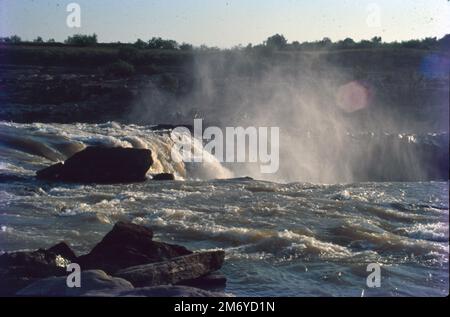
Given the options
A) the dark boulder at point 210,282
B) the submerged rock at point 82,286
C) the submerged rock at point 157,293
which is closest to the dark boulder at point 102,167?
the dark boulder at point 210,282

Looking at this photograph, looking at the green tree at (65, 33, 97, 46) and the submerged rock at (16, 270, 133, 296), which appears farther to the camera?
the green tree at (65, 33, 97, 46)

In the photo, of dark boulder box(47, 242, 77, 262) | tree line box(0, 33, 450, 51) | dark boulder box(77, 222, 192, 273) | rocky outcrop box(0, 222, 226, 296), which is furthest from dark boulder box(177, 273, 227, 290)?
tree line box(0, 33, 450, 51)

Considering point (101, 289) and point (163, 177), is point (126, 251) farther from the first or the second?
point (163, 177)

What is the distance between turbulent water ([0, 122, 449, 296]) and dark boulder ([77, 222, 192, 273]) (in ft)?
3.60

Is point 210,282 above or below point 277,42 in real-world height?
below

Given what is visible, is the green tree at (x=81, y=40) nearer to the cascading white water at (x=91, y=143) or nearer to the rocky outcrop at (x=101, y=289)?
the cascading white water at (x=91, y=143)

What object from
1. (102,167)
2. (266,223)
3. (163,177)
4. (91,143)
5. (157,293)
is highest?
(91,143)

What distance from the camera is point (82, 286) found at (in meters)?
7.88

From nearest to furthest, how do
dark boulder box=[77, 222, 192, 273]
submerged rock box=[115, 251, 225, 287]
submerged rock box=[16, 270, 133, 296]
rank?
1. submerged rock box=[16, 270, 133, 296]
2. submerged rock box=[115, 251, 225, 287]
3. dark boulder box=[77, 222, 192, 273]

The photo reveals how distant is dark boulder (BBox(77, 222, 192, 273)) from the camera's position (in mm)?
9969

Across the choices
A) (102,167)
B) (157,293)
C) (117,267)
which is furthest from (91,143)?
(157,293)

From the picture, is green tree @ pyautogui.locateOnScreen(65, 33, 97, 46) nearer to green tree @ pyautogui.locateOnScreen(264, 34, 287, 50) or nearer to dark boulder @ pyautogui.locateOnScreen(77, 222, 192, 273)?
green tree @ pyautogui.locateOnScreen(264, 34, 287, 50)

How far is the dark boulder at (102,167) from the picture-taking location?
2116 centimetres

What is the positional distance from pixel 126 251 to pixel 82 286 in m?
2.32
